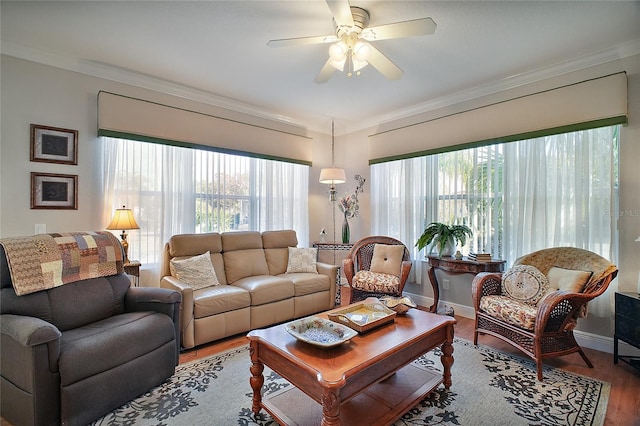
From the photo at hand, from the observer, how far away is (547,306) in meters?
2.27

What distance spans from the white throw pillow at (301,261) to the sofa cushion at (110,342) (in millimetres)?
1781

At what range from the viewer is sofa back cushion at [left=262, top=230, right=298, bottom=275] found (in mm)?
3896

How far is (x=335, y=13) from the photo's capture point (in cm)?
188

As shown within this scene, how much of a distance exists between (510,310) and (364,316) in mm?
1328

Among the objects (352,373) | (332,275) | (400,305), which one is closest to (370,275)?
(332,275)

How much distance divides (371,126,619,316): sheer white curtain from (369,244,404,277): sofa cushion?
475mm

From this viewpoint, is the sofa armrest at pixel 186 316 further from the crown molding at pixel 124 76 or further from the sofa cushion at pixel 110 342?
the crown molding at pixel 124 76

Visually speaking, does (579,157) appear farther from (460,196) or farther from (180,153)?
(180,153)

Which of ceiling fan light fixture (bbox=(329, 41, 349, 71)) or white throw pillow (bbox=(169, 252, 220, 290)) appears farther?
white throw pillow (bbox=(169, 252, 220, 290))

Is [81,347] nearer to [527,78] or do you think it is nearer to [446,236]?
[446,236]

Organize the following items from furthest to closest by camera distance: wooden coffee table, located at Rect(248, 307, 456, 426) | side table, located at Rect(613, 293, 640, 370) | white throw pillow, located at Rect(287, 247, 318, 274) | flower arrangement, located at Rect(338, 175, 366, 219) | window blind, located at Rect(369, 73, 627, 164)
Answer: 1. flower arrangement, located at Rect(338, 175, 366, 219)
2. white throw pillow, located at Rect(287, 247, 318, 274)
3. window blind, located at Rect(369, 73, 627, 164)
4. side table, located at Rect(613, 293, 640, 370)
5. wooden coffee table, located at Rect(248, 307, 456, 426)

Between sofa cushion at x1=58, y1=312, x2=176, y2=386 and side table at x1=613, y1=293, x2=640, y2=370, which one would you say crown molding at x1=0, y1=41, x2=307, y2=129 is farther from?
side table at x1=613, y1=293, x2=640, y2=370

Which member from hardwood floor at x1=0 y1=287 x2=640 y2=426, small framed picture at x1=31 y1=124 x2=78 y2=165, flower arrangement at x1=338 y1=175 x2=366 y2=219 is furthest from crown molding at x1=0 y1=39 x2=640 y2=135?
hardwood floor at x1=0 y1=287 x2=640 y2=426

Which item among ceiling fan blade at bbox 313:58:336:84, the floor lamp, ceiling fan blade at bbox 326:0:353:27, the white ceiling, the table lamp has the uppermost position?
the white ceiling
